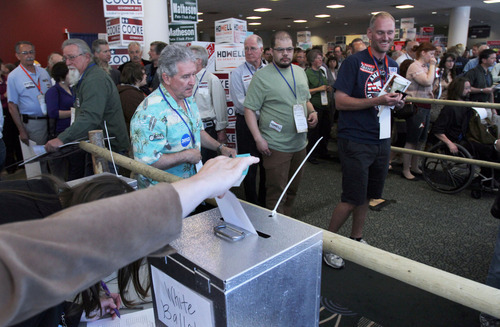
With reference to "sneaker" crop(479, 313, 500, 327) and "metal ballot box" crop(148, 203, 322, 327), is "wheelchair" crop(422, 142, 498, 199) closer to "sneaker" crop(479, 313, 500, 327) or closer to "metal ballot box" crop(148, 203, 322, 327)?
"sneaker" crop(479, 313, 500, 327)

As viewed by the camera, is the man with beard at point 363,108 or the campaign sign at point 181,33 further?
the campaign sign at point 181,33

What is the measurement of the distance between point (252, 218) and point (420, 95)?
4560 mm

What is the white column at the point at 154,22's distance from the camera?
5680mm

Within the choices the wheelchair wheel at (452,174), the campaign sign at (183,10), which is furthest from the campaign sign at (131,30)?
the wheelchair wheel at (452,174)

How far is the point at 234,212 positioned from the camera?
32.5 inches

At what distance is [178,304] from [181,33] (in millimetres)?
6154

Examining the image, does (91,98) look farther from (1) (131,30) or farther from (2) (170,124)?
(1) (131,30)

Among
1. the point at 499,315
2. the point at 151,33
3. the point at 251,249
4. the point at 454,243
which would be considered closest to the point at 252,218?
the point at 251,249

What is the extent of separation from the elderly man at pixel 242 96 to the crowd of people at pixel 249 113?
11 mm

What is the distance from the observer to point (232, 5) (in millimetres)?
13727

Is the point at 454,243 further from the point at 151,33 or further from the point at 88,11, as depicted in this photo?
the point at 88,11

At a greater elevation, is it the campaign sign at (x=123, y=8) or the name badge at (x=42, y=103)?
the campaign sign at (x=123, y=8)

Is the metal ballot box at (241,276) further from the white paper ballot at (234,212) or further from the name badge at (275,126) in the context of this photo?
the name badge at (275,126)

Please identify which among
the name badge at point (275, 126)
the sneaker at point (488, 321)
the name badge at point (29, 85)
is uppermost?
the name badge at point (29, 85)
